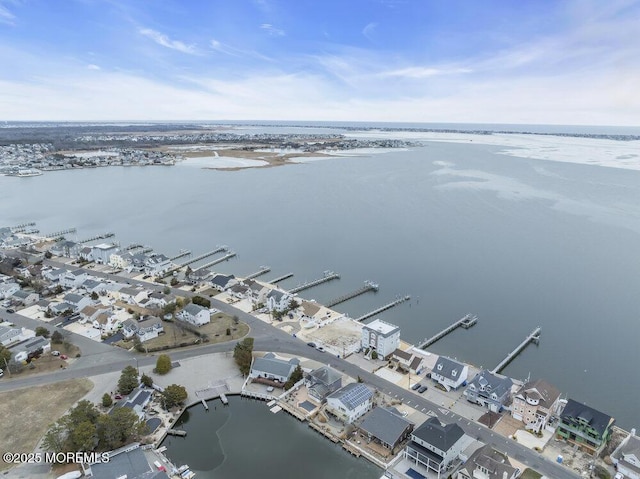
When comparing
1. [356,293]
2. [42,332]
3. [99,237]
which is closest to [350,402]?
[356,293]

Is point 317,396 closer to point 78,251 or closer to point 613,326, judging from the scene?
point 613,326

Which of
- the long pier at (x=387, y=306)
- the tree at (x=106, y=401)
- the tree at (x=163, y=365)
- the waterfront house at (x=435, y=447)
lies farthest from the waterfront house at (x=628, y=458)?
the tree at (x=106, y=401)

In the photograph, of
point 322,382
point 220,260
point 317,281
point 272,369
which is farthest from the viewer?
point 220,260

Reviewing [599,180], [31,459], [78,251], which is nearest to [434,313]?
[31,459]

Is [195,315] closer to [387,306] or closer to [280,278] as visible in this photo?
[280,278]

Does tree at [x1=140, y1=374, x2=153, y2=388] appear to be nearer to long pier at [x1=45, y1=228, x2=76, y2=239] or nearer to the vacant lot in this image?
the vacant lot

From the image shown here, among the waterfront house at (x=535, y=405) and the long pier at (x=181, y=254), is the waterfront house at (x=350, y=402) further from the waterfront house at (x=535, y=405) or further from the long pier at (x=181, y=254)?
the long pier at (x=181, y=254)
